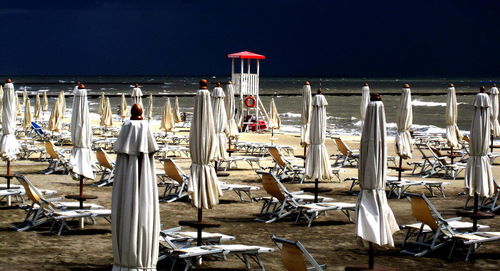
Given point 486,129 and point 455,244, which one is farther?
point 486,129

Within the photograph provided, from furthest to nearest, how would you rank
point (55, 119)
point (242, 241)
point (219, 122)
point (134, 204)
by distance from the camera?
1. point (55, 119)
2. point (219, 122)
3. point (242, 241)
4. point (134, 204)

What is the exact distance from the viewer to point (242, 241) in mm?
10945

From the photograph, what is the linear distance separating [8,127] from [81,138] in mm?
2475

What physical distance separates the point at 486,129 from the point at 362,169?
3.94m

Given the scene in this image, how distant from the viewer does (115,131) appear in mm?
29156

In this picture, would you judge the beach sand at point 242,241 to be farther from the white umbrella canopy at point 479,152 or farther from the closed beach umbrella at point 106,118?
the closed beach umbrella at point 106,118

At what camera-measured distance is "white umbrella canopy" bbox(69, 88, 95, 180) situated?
11.9 m

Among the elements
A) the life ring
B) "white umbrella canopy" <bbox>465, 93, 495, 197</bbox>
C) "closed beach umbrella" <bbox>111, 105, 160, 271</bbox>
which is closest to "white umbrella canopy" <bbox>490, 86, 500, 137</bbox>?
"white umbrella canopy" <bbox>465, 93, 495, 197</bbox>

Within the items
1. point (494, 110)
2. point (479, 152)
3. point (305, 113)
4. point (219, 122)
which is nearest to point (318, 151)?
point (219, 122)

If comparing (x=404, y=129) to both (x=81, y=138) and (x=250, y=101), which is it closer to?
(x=81, y=138)

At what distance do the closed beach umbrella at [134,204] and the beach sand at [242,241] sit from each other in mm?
3353

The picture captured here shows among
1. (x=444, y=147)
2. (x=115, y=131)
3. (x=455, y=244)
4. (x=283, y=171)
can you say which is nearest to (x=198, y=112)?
(x=455, y=244)

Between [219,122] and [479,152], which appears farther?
[219,122]

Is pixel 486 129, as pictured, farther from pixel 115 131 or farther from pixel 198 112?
pixel 115 131
